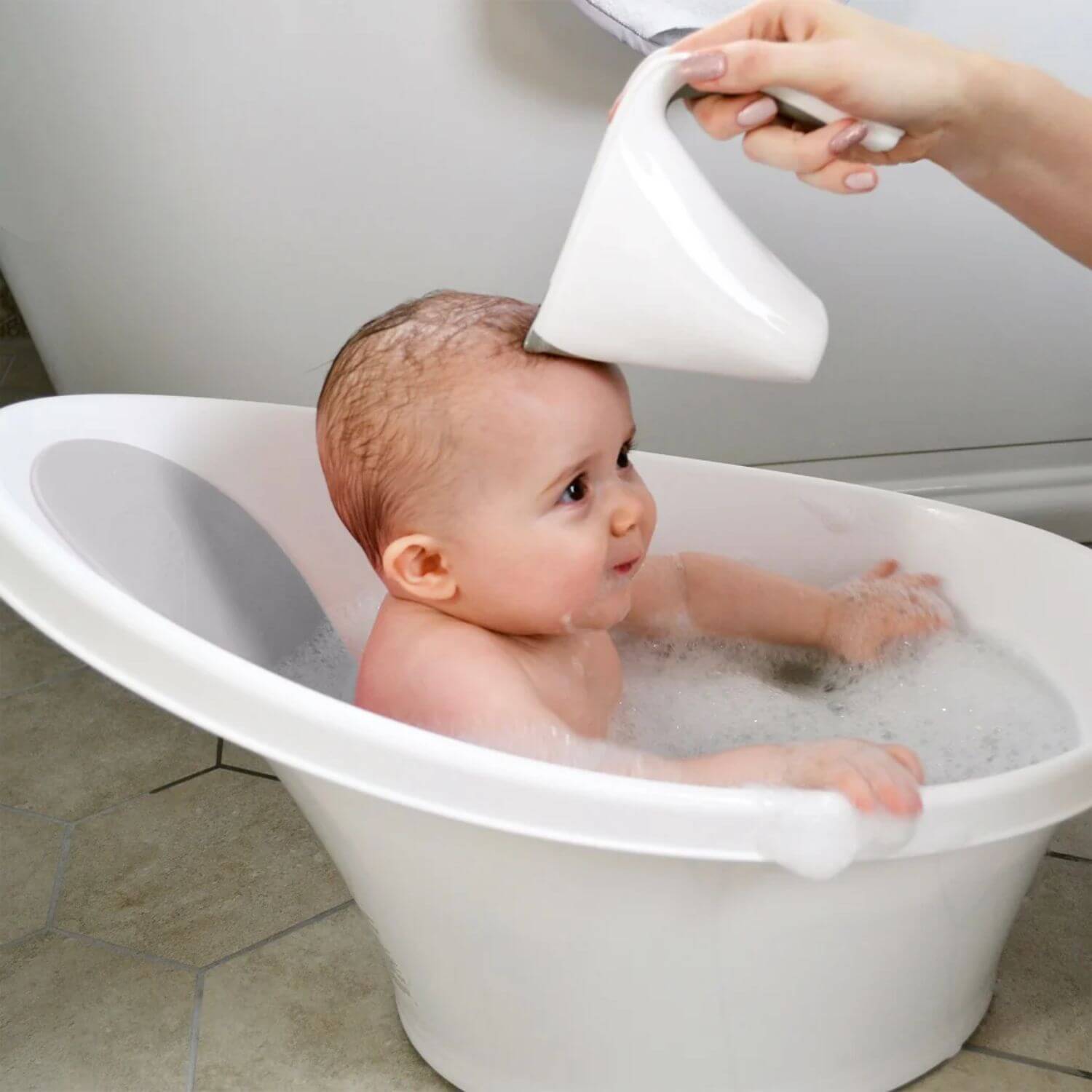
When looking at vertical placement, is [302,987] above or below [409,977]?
below

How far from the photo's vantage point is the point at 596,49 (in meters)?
1.20

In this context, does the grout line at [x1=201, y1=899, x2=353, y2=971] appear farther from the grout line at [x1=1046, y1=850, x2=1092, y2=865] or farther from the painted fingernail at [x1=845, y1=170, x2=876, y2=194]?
the painted fingernail at [x1=845, y1=170, x2=876, y2=194]

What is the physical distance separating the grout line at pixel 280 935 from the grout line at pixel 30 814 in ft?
0.85

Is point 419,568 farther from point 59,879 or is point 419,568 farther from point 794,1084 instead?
point 59,879

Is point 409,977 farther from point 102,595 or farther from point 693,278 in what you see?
point 693,278

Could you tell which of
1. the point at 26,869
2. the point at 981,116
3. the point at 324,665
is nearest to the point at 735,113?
the point at 981,116

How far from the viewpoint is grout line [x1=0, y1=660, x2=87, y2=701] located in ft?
4.48

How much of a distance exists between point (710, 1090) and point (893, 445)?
2.90ft

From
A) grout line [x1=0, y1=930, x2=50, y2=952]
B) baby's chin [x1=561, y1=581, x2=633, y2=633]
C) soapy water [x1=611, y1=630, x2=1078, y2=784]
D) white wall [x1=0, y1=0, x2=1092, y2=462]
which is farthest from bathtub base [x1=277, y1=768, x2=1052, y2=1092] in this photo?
white wall [x1=0, y1=0, x2=1092, y2=462]

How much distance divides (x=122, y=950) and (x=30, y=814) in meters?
0.23

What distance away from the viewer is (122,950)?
103cm

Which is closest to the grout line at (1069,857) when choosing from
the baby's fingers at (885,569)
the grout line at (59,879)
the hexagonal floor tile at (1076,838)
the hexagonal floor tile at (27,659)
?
the hexagonal floor tile at (1076,838)

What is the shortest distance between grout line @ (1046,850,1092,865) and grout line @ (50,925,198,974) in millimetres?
751

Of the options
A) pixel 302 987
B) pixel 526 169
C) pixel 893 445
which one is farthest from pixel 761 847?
pixel 893 445
